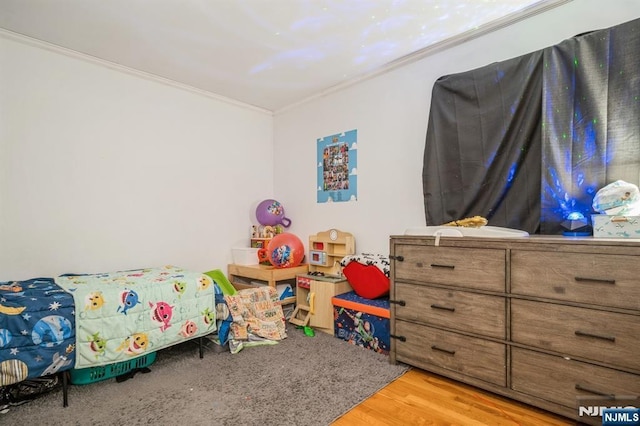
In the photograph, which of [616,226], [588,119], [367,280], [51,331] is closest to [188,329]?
[51,331]

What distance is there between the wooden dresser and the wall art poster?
3.93ft

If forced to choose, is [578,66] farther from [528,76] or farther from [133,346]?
[133,346]

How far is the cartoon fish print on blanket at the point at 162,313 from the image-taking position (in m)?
2.20

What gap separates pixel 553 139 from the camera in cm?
200

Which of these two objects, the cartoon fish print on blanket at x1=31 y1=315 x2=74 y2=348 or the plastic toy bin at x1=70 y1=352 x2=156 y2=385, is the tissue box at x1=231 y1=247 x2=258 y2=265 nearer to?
the plastic toy bin at x1=70 y1=352 x2=156 y2=385

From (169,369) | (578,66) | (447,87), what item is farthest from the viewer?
(447,87)

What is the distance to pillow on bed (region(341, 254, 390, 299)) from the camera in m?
2.64

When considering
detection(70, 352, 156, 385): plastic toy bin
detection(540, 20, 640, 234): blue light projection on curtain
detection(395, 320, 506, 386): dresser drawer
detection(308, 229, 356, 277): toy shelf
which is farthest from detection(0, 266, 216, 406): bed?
detection(540, 20, 640, 234): blue light projection on curtain

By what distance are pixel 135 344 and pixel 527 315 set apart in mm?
2276

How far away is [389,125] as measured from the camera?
2.98 metres

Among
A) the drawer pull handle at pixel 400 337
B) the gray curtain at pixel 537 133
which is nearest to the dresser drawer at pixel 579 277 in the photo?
the gray curtain at pixel 537 133

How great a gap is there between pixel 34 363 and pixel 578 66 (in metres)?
3.40

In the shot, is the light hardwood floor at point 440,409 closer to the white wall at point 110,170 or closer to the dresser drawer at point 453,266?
the dresser drawer at point 453,266

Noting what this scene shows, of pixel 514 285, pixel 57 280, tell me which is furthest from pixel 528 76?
pixel 57 280
